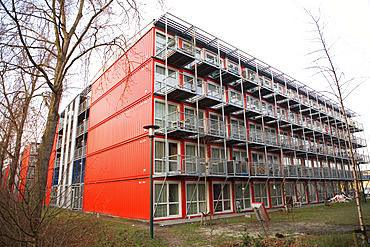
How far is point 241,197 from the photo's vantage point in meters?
19.1

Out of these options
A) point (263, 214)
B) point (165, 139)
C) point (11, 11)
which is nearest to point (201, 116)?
point (165, 139)

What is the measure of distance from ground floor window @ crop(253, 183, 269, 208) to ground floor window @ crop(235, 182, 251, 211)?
0.98m

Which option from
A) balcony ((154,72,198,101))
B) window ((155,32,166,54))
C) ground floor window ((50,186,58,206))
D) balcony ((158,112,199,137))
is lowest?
ground floor window ((50,186,58,206))

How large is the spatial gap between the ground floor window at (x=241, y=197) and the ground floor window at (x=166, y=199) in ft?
18.4

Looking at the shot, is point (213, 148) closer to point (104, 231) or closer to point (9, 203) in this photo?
point (104, 231)

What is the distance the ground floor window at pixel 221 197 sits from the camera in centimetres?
1731

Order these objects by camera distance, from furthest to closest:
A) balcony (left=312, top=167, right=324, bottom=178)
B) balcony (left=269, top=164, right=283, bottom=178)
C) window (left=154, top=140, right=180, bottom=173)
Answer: balcony (left=312, top=167, right=324, bottom=178), balcony (left=269, top=164, right=283, bottom=178), window (left=154, top=140, right=180, bottom=173)

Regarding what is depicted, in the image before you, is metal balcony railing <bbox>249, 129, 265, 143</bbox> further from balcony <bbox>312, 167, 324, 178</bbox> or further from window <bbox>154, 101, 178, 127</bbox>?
window <bbox>154, 101, 178, 127</bbox>

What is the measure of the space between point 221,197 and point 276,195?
663 cm

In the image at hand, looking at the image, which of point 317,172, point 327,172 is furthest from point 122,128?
point 327,172

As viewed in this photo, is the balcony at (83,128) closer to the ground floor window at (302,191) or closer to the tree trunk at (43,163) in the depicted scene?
the tree trunk at (43,163)

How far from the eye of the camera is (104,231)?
34.8 feet

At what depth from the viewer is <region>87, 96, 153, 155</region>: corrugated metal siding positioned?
54.4 feet

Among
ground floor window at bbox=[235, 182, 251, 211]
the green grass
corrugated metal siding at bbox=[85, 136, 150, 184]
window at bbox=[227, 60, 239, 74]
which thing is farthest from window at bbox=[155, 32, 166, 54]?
the green grass
